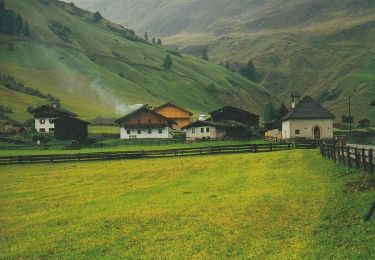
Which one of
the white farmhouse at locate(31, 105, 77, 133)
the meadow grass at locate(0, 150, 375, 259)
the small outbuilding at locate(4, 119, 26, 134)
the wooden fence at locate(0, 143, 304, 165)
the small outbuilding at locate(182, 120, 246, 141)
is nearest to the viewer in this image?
the meadow grass at locate(0, 150, 375, 259)

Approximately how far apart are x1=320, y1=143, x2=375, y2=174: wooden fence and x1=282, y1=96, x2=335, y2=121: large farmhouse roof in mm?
55492

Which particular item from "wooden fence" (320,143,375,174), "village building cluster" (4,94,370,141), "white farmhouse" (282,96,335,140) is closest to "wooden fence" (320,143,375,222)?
"wooden fence" (320,143,375,174)

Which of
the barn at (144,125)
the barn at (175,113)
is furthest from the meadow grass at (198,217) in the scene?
the barn at (175,113)

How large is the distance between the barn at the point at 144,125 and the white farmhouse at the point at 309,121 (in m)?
30.2

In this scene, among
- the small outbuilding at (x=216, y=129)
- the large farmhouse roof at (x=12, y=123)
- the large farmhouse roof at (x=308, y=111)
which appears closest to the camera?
the large farmhouse roof at (x=308, y=111)

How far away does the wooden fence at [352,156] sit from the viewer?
24.6 m

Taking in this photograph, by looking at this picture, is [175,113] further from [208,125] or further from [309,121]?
[309,121]

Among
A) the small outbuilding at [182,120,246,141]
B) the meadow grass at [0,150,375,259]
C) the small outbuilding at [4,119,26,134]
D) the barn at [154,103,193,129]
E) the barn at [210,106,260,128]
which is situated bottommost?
the meadow grass at [0,150,375,259]

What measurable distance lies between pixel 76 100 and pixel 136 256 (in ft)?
509

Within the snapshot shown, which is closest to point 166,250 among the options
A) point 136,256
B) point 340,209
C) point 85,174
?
point 136,256

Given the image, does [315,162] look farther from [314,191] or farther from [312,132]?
[312,132]

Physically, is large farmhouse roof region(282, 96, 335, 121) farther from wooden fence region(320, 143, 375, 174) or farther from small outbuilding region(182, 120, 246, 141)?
wooden fence region(320, 143, 375, 174)

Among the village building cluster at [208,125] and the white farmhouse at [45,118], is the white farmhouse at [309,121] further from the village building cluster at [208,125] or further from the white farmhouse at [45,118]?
the white farmhouse at [45,118]

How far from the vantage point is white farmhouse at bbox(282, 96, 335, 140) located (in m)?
96.8
